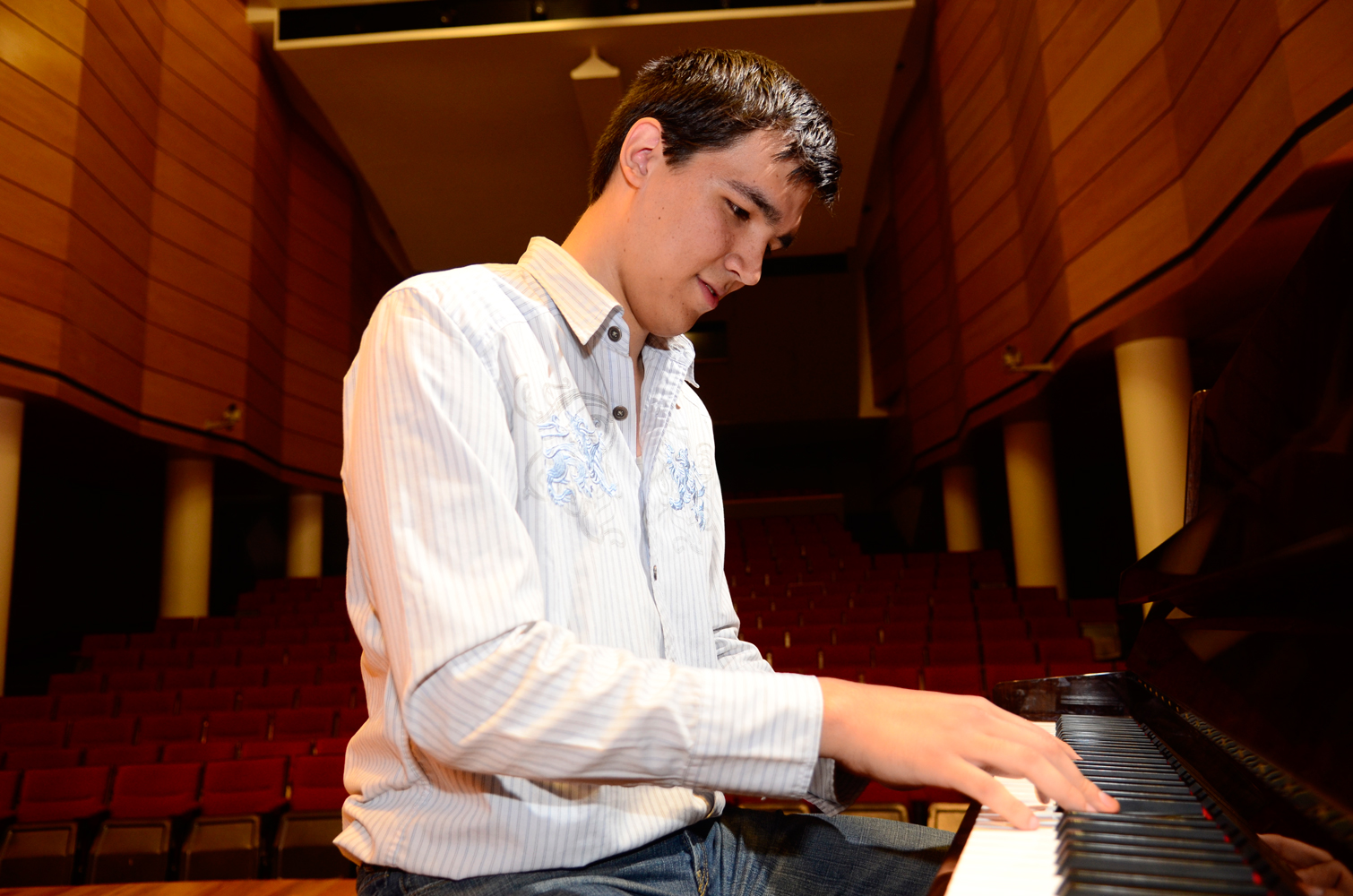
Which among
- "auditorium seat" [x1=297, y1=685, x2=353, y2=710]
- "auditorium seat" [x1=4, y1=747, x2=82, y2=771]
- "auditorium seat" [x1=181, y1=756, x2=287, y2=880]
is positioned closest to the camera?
"auditorium seat" [x1=181, y1=756, x2=287, y2=880]

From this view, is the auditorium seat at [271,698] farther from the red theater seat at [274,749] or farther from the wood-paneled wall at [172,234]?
the wood-paneled wall at [172,234]

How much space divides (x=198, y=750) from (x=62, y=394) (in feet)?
10.3

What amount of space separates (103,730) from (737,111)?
510 cm

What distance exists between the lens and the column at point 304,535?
389 inches

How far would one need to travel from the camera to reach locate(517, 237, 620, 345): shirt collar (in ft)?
3.21

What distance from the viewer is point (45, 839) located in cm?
336

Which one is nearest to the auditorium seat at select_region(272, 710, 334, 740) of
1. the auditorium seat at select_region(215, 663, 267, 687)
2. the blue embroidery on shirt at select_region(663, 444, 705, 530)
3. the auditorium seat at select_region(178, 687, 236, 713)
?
the auditorium seat at select_region(178, 687, 236, 713)

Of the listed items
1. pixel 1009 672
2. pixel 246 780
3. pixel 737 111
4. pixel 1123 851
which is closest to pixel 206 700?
pixel 246 780

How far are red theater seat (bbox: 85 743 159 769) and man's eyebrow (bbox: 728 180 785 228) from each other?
441 cm

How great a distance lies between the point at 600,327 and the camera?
0.99 metres

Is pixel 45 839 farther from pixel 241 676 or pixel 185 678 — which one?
pixel 185 678

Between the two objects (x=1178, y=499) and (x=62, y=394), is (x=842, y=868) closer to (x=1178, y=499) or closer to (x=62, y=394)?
(x=1178, y=499)

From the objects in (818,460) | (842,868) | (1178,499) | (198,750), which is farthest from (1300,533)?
(818,460)

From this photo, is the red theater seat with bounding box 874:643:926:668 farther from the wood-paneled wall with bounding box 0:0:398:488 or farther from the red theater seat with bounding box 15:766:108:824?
the wood-paneled wall with bounding box 0:0:398:488
